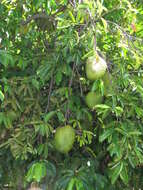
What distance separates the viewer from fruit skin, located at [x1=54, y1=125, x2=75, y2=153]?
6.24ft

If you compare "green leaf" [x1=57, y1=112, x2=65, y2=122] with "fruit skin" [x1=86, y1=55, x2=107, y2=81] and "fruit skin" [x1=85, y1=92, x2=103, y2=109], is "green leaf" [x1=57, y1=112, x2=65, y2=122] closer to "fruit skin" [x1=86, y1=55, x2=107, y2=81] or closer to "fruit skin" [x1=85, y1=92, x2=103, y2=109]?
"fruit skin" [x1=85, y1=92, x2=103, y2=109]

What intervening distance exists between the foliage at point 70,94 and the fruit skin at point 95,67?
3 cm

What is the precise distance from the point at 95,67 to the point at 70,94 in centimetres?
30

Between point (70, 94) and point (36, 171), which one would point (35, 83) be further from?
point (36, 171)

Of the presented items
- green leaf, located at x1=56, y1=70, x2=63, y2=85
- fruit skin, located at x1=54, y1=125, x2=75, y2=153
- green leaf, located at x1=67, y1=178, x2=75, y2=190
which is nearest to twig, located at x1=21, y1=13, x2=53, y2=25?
green leaf, located at x1=56, y1=70, x2=63, y2=85

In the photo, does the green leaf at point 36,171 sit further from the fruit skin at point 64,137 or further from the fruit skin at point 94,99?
the fruit skin at point 94,99

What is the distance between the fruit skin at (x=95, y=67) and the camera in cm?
173

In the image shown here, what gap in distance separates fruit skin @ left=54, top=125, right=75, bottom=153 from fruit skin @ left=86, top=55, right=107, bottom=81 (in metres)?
0.30

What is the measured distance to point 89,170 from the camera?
2.05 metres

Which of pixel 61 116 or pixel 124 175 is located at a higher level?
pixel 61 116

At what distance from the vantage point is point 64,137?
1.90 meters

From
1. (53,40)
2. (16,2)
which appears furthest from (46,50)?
(16,2)

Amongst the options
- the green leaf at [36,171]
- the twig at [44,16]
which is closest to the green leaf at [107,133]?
the green leaf at [36,171]

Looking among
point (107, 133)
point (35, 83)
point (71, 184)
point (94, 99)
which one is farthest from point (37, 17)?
point (71, 184)
